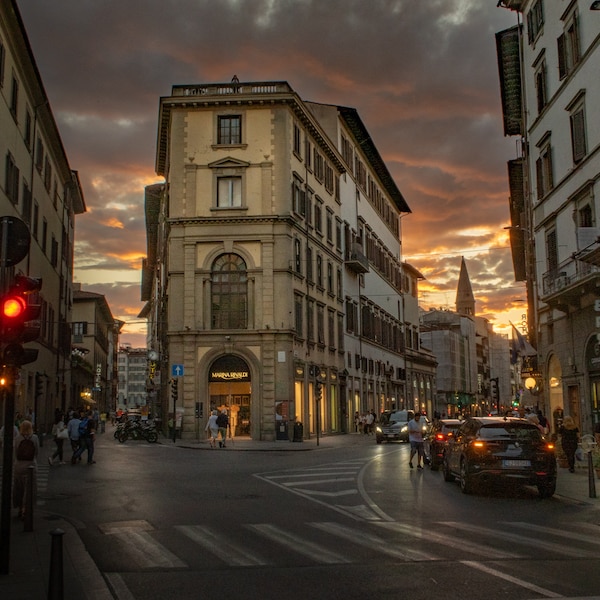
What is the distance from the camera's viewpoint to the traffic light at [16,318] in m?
8.39

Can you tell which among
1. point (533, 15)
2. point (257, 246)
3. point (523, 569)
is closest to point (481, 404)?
point (257, 246)

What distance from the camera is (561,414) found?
28.4 meters

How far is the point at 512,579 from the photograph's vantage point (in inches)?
324

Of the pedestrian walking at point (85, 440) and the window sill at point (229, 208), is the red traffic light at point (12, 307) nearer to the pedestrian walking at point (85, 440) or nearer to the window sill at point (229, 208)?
the pedestrian walking at point (85, 440)

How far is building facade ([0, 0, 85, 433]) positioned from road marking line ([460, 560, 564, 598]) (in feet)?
57.6

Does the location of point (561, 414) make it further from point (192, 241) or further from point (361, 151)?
point (361, 151)

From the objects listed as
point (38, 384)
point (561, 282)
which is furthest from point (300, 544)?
point (38, 384)

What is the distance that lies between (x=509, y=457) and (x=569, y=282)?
31.9 feet

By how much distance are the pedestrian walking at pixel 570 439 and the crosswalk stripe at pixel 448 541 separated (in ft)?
37.8

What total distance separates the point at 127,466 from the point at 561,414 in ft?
51.4

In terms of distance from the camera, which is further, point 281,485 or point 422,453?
point 422,453

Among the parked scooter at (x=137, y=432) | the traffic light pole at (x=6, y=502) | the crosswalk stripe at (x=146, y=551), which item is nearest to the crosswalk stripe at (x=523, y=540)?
the crosswalk stripe at (x=146, y=551)

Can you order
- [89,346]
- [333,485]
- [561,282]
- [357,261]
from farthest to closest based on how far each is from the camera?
[89,346]
[357,261]
[561,282]
[333,485]

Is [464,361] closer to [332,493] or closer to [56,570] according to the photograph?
[332,493]
